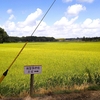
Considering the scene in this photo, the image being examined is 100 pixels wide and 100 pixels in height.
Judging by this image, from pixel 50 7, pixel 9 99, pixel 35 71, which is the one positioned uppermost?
pixel 50 7

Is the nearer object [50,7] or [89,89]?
[50,7]

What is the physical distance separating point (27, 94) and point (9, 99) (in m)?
0.59

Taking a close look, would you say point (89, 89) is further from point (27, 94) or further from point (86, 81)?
point (27, 94)

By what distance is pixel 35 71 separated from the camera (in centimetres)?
580

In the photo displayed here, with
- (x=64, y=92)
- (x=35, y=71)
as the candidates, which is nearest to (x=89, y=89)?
(x=64, y=92)

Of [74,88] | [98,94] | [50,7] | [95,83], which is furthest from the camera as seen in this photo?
[95,83]

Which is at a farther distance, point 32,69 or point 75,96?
point 75,96

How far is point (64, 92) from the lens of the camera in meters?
6.41

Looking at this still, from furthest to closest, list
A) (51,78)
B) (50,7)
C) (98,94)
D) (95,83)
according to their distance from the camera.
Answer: (51,78) → (95,83) → (98,94) → (50,7)

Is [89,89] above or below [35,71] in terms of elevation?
below

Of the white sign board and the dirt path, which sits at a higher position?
the white sign board

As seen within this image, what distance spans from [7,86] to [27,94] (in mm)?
1129

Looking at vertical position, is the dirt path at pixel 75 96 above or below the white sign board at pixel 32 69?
below

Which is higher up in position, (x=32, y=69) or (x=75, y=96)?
(x=32, y=69)
